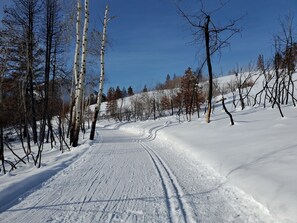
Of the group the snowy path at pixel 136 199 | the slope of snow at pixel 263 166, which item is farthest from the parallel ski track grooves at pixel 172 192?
the slope of snow at pixel 263 166

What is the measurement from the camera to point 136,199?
185 inches

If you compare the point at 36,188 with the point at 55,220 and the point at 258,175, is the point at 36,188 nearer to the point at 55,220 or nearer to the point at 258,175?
the point at 55,220

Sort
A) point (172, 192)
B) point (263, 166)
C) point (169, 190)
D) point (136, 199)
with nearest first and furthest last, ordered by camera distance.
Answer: point (136, 199), point (172, 192), point (169, 190), point (263, 166)

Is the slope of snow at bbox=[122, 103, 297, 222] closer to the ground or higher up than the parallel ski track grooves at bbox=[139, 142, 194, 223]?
higher up

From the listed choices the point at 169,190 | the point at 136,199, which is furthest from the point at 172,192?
the point at 136,199

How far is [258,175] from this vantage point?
17.0ft

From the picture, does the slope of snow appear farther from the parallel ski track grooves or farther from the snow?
the parallel ski track grooves

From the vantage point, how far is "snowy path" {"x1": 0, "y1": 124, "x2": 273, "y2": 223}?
3934 mm

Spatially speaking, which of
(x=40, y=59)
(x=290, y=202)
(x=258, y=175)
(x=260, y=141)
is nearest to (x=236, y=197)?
(x=258, y=175)

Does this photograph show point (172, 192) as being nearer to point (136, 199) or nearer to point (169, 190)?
point (169, 190)

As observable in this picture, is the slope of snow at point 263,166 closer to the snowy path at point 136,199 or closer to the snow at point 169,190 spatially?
the snow at point 169,190

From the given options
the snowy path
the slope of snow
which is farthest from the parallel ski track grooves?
the slope of snow

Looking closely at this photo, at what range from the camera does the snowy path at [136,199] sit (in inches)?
155

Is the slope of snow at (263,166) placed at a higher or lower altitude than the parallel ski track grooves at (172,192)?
higher
